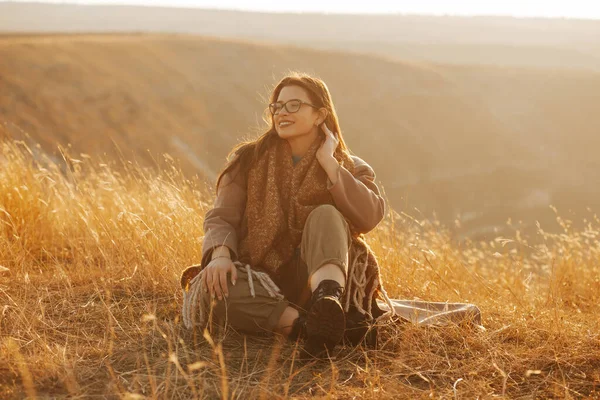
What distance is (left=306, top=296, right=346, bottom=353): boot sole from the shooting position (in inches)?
108

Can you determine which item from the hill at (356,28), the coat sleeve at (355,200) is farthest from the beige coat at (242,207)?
the hill at (356,28)

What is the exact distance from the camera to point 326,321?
2746 mm

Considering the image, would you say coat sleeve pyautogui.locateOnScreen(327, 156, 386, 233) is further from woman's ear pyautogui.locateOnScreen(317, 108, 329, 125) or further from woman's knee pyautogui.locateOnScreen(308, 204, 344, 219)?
woman's ear pyautogui.locateOnScreen(317, 108, 329, 125)

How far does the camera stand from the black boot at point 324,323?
9.00 feet

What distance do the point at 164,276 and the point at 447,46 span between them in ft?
368

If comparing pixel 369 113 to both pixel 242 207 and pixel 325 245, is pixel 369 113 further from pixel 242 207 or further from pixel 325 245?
pixel 325 245

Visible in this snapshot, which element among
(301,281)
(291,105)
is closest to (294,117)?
(291,105)

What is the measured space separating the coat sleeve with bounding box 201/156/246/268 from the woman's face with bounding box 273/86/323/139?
34 centimetres

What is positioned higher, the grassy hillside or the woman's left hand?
the woman's left hand

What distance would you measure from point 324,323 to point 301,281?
55 cm

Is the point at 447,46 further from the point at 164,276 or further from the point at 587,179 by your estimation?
the point at 164,276

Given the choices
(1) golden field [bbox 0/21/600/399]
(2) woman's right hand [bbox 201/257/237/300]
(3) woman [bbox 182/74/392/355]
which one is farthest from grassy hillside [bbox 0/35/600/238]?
(2) woman's right hand [bbox 201/257/237/300]

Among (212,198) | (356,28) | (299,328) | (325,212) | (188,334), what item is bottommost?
(212,198)

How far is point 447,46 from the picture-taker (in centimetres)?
10981
